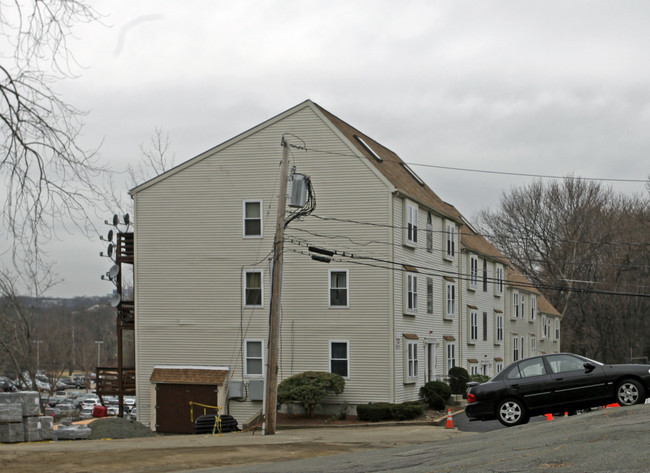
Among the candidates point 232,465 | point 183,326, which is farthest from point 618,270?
point 232,465

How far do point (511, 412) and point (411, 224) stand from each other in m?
17.6

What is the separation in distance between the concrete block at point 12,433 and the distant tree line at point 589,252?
53549 millimetres

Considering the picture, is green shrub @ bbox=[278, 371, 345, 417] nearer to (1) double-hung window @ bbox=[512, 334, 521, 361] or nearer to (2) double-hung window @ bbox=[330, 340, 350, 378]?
(2) double-hung window @ bbox=[330, 340, 350, 378]

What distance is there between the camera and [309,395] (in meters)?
33.3

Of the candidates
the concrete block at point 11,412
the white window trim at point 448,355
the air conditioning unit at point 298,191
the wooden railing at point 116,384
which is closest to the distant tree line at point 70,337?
the wooden railing at point 116,384

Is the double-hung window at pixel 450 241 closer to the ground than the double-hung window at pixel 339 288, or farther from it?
farther from it

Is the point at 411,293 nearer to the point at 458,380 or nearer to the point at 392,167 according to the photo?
the point at 458,380

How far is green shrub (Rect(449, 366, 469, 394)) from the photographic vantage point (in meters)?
39.9

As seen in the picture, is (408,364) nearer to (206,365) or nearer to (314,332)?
(314,332)

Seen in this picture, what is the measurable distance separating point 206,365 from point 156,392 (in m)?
2.48

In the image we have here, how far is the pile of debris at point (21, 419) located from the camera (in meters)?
23.2

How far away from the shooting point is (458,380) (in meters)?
40.0

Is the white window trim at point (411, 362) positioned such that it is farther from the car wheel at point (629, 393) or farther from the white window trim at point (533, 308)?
the white window trim at point (533, 308)

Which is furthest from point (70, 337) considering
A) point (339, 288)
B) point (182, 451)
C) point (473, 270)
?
point (182, 451)
